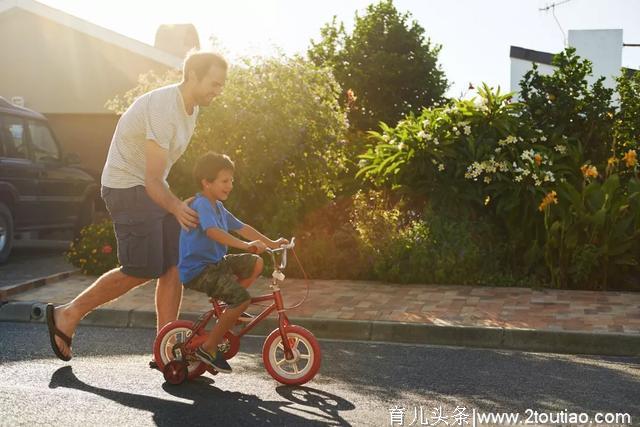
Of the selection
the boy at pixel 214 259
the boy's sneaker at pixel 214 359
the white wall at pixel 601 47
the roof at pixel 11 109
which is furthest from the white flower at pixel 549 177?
the white wall at pixel 601 47

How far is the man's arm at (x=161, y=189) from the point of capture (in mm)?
5254

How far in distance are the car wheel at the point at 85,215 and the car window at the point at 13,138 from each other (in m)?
1.59

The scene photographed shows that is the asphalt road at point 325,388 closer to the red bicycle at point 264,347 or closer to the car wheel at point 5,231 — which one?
the red bicycle at point 264,347

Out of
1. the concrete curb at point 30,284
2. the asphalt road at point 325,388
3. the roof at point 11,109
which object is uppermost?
the roof at point 11,109

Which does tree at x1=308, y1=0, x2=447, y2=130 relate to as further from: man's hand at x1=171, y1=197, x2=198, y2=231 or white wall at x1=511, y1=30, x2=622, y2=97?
man's hand at x1=171, y1=197, x2=198, y2=231

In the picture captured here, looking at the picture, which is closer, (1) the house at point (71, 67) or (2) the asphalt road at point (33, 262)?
(2) the asphalt road at point (33, 262)

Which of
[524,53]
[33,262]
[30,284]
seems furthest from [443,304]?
[524,53]

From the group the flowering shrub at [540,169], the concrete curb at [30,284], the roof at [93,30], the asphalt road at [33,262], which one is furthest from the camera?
the roof at [93,30]

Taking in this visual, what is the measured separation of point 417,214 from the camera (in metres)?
10.9

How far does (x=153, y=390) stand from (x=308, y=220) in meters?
6.01

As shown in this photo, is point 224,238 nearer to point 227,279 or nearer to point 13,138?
point 227,279

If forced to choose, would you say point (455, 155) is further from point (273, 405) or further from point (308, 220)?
point (273, 405)

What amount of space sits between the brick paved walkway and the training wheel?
2423 mm

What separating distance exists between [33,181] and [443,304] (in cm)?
647
